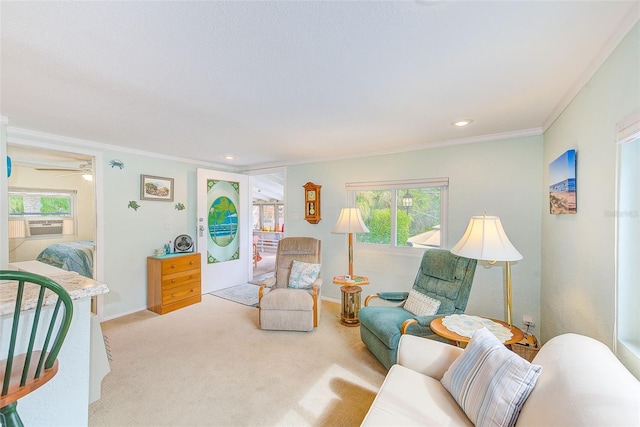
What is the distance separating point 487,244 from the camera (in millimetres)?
1856

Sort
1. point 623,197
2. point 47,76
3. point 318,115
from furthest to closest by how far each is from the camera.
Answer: point 318,115
point 47,76
point 623,197

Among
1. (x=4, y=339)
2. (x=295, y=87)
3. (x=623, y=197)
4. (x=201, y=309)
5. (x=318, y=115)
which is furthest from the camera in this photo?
(x=201, y=309)

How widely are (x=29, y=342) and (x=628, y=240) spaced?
Answer: 2.57 meters

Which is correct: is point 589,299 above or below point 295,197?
below

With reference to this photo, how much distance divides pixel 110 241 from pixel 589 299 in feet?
15.5

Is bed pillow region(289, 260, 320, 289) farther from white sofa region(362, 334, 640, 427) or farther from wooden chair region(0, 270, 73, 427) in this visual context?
wooden chair region(0, 270, 73, 427)

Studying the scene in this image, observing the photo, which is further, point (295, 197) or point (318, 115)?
point (295, 197)

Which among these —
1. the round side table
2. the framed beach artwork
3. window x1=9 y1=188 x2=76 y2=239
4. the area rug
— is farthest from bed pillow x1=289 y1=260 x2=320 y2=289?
window x1=9 y1=188 x2=76 y2=239

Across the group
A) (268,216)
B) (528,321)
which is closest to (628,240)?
(528,321)

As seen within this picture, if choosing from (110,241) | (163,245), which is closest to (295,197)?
(163,245)

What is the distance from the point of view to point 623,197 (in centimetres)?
132

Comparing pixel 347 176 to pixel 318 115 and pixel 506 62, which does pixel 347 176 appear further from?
Answer: pixel 506 62

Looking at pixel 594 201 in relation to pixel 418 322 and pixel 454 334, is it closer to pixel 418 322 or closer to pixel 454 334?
pixel 454 334

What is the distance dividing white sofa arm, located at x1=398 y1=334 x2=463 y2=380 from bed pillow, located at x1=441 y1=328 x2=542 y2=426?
163 millimetres
